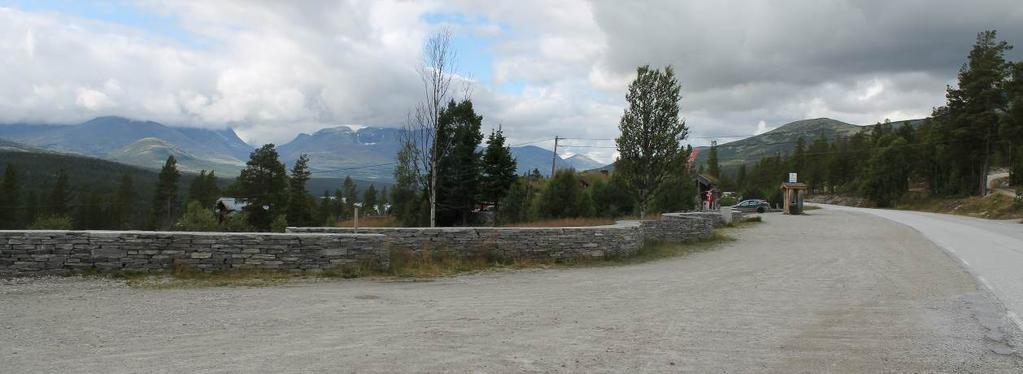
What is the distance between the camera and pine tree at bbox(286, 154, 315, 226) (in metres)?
69.1

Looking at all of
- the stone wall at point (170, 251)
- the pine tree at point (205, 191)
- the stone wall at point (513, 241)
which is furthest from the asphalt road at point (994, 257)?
the pine tree at point (205, 191)

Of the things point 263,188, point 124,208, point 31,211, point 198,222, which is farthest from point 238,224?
point 31,211

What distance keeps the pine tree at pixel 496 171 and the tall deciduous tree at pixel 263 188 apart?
119 feet

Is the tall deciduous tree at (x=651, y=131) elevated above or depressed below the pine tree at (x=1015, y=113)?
below

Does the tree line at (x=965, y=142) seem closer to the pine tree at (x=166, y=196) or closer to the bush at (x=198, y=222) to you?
the bush at (x=198, y=222)

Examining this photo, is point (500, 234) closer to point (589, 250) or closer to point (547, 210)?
point (589, 250)

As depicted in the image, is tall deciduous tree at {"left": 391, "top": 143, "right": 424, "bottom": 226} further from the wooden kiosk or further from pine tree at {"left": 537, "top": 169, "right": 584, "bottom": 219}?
the wooden kiosk

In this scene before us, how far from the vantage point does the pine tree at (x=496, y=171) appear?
3856cm

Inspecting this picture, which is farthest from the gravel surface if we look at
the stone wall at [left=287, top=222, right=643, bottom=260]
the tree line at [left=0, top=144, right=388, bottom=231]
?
the tree line at [left=0, top=144, right=388, bottom=231]

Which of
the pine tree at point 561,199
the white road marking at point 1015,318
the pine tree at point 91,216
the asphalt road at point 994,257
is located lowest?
the pine tree at point 91,216

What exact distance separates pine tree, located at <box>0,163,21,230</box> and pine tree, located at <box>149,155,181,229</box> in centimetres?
1588

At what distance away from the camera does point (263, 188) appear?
67.4m

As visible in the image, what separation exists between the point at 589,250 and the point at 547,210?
2160cm

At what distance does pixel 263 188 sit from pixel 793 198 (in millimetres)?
54458
